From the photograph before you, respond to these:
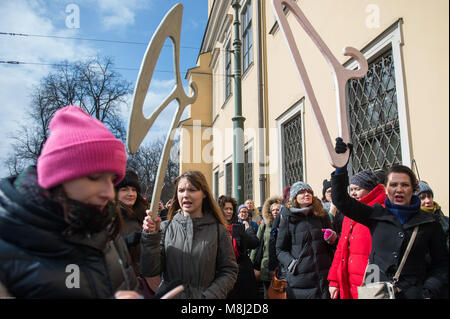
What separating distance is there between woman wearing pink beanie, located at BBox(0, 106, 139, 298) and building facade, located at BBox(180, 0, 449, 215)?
1.54 metres

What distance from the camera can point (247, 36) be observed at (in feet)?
36.4

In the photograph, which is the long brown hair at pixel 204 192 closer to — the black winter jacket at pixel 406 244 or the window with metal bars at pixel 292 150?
the black winter jacket at pixel 406 244

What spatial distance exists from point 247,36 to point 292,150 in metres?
5.39

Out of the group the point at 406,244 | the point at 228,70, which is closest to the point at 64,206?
the point at 406,244

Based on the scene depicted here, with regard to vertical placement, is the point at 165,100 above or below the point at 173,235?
above

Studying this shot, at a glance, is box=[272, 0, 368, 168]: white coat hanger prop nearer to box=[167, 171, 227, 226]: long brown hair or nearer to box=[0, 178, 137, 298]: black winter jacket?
box=[167, 171, 227, 226]: long brown hair

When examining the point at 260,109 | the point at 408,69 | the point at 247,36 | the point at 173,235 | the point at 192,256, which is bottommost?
the point at 192,256

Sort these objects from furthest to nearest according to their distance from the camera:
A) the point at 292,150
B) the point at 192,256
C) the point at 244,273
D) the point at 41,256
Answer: the point at 292,150
the point at 244,273
the point at 192,256
the point at 41,256

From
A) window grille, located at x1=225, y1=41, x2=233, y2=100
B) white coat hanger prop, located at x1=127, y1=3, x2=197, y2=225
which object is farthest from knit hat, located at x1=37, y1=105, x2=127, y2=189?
window grille, located at x1=225, y1=41, x2=233, y2=100

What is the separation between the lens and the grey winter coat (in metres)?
2.03

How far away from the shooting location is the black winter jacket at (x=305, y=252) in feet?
10.2

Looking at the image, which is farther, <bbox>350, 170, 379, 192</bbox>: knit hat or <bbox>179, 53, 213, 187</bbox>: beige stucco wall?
<bbox>179, 53, 213, 187</bbox>: beige stucco wall

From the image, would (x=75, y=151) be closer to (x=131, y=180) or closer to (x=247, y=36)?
(x=131, y=180)

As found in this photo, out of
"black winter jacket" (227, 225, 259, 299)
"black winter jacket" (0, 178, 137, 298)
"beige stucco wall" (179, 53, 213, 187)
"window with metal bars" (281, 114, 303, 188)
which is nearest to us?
"black winter jacket" (0, 178, 137, 298)
